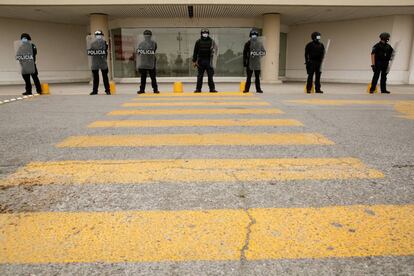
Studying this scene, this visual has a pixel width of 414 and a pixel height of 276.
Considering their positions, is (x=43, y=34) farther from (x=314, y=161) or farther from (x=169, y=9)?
(x=314, y=161)

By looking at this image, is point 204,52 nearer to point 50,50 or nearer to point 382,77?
point 382,77

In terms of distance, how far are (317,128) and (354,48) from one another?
17.1 m

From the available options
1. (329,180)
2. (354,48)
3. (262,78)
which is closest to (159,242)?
(329,180)

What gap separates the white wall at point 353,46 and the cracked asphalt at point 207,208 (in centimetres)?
1653

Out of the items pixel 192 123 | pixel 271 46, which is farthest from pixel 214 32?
pixel 192 123

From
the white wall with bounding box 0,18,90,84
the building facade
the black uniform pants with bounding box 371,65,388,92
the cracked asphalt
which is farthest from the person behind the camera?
the white wall with bounding box 0,18,90,84

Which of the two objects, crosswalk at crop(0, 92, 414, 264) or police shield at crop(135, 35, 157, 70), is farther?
police shield at crop(135, 35, 157, 70)

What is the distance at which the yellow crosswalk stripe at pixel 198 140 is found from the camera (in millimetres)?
4281

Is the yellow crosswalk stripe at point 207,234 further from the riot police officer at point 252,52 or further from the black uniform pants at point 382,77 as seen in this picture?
the black uniform pants at point 382,77

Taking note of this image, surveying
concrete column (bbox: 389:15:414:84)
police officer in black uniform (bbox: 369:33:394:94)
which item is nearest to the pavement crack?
police officer in black uniform (bbox: 369:33:394:94)

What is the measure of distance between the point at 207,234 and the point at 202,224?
12 centimetres

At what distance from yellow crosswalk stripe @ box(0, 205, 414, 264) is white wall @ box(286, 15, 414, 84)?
19120mm

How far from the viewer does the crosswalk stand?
6.07 feet

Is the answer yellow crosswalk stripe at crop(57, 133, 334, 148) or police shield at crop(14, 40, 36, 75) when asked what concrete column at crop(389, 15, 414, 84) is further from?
police shield at crop(14, 40, 36, 75)
